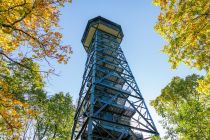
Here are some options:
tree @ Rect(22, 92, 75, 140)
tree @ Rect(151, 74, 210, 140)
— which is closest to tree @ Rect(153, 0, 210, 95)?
tree @ Rect(151, 74, 210, 140)

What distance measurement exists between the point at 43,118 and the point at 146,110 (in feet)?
36.4

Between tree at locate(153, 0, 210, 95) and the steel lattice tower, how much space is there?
18.0 feet

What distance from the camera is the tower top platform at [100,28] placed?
23.3 m

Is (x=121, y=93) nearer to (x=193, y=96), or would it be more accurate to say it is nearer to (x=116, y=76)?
(x=116, y=76)

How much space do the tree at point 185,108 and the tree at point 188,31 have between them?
198 inches

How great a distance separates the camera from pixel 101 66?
17328mm

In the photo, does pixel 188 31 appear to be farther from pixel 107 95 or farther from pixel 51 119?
pixel 51 119

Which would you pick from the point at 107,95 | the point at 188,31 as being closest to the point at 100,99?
the point at 107,95

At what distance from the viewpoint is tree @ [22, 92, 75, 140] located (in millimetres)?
18828

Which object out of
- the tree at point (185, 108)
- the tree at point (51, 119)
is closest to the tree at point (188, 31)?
the tree at point (185, 108)

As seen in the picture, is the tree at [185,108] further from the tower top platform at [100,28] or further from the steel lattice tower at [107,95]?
the tower top platform at [100,28]

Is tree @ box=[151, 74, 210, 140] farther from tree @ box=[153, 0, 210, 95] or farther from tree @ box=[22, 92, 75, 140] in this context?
tree @ box=[22, 92, 75, 140]

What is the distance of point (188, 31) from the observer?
23.7 feet

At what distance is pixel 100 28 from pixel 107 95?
11.2 metres
